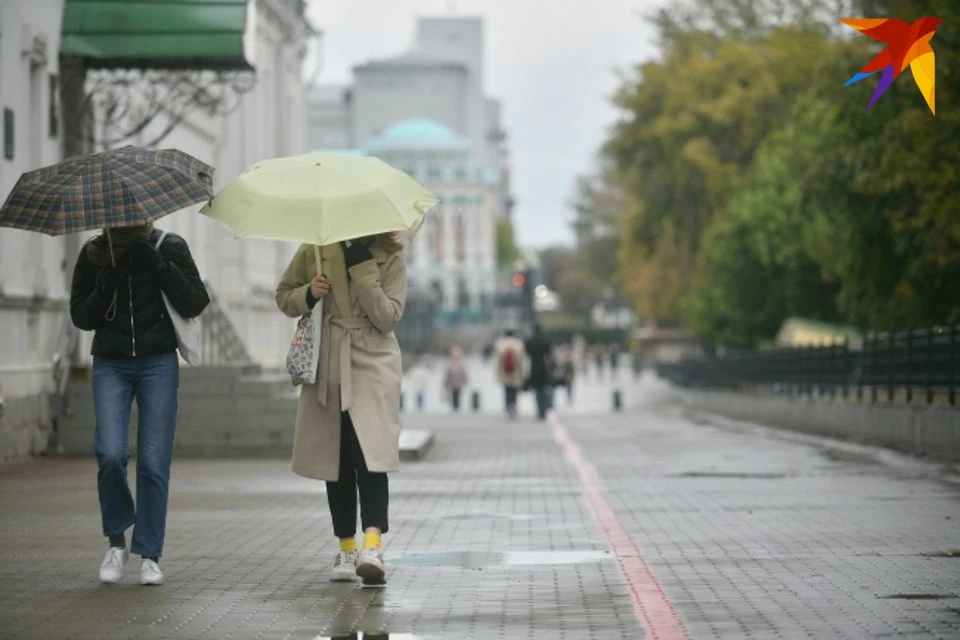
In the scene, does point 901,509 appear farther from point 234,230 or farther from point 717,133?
point 717,133

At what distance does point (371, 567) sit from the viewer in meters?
10.1

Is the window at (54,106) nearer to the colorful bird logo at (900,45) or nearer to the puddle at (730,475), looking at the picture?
the puddle at (730,475)

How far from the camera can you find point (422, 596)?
9.88 metres

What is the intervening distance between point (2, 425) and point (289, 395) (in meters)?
4.41

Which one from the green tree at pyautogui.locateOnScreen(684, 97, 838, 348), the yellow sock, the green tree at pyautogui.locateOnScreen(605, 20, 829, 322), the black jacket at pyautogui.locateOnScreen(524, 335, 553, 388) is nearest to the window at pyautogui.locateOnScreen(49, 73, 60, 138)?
the yellow sock

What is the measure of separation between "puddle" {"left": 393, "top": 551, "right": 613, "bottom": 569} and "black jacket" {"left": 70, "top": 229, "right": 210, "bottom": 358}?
1.86 metres

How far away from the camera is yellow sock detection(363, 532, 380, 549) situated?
10.3 metres

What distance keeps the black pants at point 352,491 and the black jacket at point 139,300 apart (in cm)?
93

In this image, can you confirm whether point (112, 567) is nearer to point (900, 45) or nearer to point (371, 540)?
point (371, 540)

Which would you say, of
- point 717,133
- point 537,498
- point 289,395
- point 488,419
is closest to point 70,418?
point 289,395

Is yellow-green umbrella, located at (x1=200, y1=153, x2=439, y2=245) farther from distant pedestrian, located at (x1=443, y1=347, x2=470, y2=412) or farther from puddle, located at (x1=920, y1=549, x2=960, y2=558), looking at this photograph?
distant pedestrian, located at (x1=443, y1=347, x2=470, y2=412)

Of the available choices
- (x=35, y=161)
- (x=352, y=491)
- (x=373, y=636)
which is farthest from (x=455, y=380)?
(x=373, y=636)

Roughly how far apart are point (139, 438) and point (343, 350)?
40.8 inches

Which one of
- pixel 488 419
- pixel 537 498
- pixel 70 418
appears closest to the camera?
pixel 537 498
